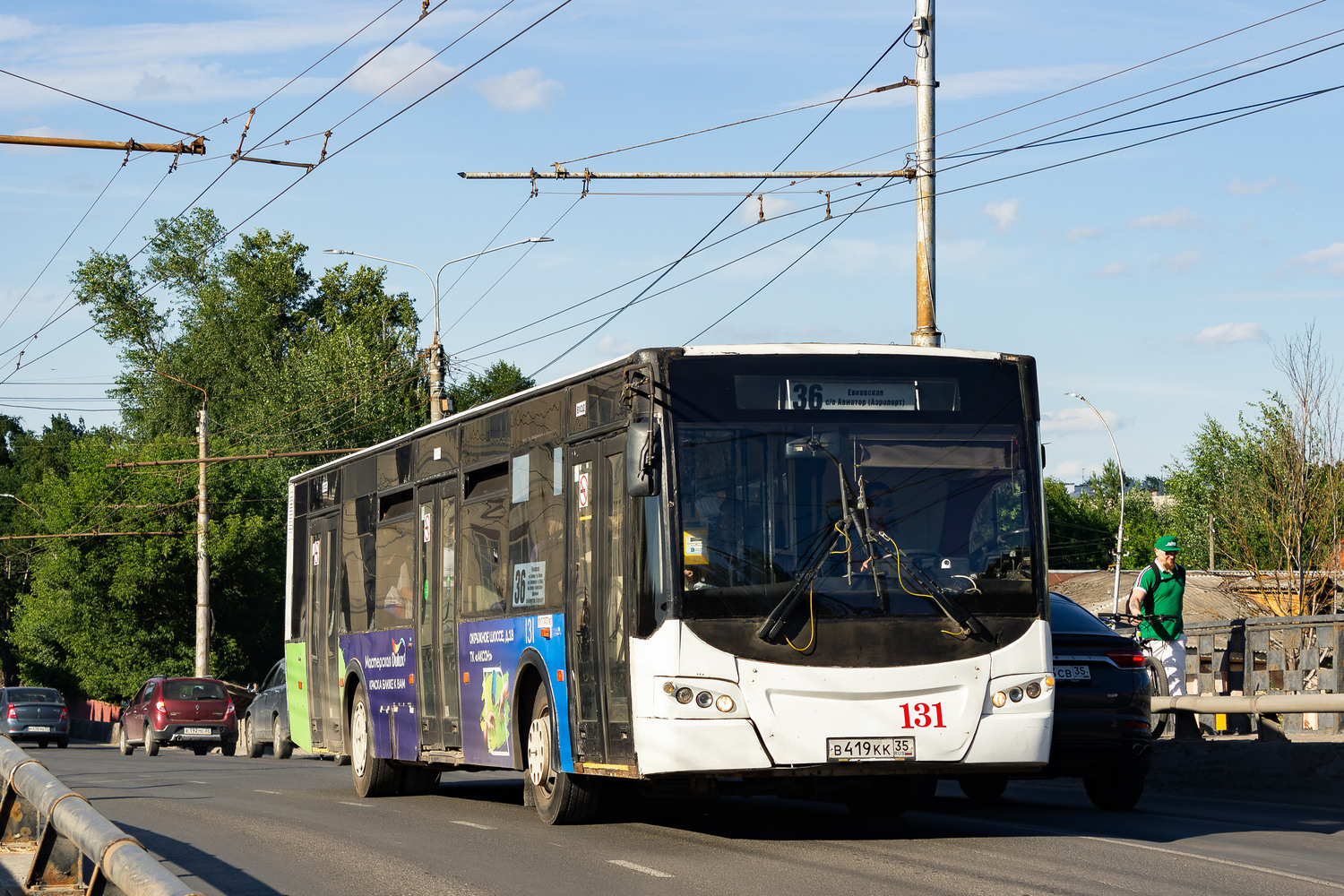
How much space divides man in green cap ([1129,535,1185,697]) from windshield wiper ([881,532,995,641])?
625cm

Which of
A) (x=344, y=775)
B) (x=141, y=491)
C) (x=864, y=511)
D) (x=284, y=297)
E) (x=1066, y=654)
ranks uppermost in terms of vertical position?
(x=284, y=297)

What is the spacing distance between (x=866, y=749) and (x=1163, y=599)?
279 inches

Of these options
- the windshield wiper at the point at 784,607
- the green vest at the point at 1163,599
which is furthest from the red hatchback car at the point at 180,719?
the windshield wiper at the point at 784,607

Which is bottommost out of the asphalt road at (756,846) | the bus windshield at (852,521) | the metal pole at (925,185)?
the asphalt road at (756,846)

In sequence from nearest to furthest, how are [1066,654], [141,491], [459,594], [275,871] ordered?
[275,871]
[1066,654]
[459,594]
[141,491]

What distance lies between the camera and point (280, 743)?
3225 centimetres

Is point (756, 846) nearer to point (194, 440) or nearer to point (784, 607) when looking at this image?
point (784, 607)

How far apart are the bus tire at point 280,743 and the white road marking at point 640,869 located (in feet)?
73.1

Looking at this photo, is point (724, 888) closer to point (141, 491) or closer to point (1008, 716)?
point (1008, 716)

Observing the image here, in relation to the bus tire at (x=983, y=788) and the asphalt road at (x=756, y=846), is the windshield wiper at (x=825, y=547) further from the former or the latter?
the bus tire at (x=983, y=788)

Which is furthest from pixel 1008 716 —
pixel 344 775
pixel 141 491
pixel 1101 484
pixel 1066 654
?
pixel 1101 484

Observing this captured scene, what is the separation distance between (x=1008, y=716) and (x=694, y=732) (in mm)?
1938

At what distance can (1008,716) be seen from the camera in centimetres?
1077

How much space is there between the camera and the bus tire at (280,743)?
31.6 metres
